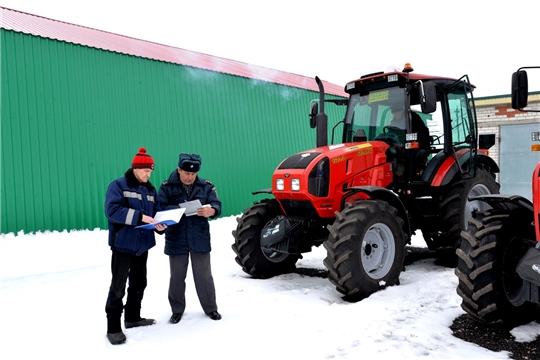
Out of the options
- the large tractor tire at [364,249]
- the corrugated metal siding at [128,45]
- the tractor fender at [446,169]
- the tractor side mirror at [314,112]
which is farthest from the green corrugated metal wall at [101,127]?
the tractor fender at [446,169]

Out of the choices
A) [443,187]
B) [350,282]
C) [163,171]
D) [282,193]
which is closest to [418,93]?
[443,187]

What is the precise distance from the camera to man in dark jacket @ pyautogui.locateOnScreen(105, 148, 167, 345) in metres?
3.83

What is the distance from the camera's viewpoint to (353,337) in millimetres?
3738

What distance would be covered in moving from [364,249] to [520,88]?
7.67 feet

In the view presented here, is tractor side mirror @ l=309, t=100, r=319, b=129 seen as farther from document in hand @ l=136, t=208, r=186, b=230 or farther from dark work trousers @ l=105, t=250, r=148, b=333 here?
dark work trousers @ l=105, t=250, r=148, b=333

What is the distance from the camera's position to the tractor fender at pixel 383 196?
5191mm

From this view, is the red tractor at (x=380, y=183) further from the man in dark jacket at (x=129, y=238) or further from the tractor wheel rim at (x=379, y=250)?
the man in dark jacket at (x=129, y=238)

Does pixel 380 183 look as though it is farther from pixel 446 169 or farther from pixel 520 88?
pixel 520 88

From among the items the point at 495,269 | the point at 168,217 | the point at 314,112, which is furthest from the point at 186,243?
the point at 314,112

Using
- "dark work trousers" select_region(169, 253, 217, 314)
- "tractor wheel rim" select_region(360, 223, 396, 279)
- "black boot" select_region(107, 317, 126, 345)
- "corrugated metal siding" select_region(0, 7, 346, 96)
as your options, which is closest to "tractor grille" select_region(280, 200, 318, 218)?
"tractor wheel rim" select_region(360, 223, 396, 279)

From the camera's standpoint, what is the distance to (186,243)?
14.4 feet

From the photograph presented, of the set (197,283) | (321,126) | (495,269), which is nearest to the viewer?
(495,269)

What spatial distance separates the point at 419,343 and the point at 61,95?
27.3ft

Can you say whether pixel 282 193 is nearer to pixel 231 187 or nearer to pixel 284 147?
pixel 231 187
